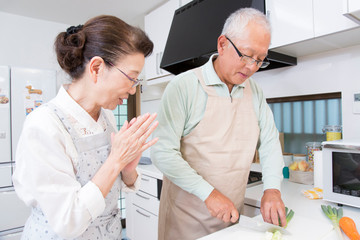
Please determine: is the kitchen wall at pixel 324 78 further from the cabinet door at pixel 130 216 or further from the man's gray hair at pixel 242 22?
the cabinet door at pixel 130 216

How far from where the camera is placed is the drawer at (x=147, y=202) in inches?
85.8

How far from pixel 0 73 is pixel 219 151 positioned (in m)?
2.47

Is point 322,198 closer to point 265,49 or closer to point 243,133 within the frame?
point 243,133

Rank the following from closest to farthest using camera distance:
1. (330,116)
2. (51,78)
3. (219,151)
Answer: (219,151) → (330,116) → (51,78)

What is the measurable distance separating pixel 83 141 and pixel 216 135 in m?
0.55

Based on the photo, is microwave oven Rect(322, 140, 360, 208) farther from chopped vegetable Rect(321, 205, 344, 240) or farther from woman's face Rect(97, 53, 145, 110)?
woman's face Rect(97, 53, 145, 110)

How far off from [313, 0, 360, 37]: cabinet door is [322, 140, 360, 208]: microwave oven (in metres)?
0.55

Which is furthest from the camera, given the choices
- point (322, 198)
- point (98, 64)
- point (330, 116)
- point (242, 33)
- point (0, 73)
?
point (0, 73)

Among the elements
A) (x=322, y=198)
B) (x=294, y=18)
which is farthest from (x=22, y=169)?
(x=294, y=18)

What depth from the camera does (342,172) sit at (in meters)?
1.14

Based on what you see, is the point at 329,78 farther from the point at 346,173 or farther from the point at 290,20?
the point at 346,173

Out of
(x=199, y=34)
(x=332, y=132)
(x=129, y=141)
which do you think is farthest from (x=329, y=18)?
(x=129, y=141)

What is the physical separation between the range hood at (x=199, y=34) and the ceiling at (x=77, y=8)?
67cm

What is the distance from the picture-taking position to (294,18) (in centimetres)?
141
